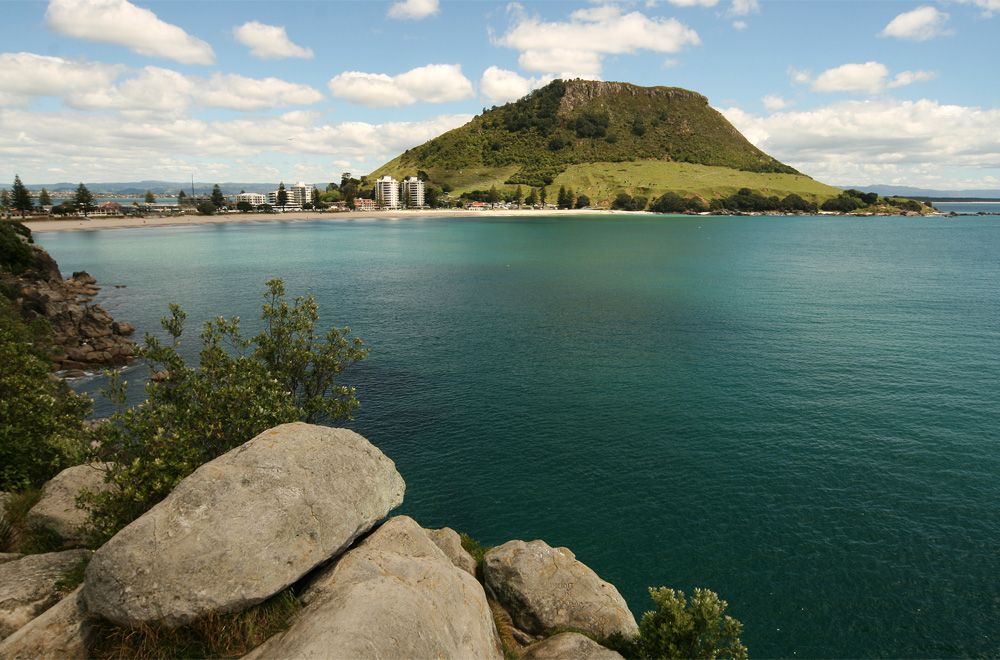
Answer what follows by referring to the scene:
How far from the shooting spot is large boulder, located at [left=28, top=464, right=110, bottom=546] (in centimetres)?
2152

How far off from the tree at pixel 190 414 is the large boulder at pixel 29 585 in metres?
1.33

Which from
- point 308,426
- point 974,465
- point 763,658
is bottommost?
point 763,658

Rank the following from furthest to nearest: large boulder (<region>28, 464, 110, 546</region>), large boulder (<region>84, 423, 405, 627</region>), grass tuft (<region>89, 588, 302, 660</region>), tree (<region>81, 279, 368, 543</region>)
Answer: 1. large boulder (<region>28, 464, 110, 546</region>)
2. tree (<region>81, 279, 368, 543</region>)
3. large boulder (<region>84, 423, 405, 627</region>)
4. grass tuft (<region>89, 588, 302, 660</region>)

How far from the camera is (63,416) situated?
2767cm

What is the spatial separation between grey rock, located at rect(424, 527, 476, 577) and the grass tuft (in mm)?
10145

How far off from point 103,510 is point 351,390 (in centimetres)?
1605

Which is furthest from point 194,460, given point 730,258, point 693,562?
point 730,258

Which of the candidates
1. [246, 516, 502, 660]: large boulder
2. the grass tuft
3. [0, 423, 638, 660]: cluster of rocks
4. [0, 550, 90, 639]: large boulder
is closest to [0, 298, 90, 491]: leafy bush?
[0, 423, 638, 660]: cluster of rocks

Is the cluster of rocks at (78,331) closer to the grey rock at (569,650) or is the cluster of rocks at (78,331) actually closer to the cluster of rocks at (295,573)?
the cluster of rocks at (295,573)

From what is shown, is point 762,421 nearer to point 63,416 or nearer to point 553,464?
point 553,464

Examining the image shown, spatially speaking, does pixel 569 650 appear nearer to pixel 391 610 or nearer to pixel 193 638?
pixel 391 610

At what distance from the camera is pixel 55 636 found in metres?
15.0

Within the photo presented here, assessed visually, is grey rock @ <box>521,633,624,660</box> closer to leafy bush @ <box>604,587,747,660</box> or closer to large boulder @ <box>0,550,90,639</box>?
leafy bush @ <box>604,587,747,660</box>

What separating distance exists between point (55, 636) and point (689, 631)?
793 inches
